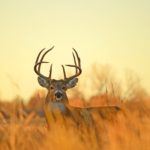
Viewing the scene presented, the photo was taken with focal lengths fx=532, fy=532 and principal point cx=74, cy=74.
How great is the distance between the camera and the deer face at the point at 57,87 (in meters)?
12.6

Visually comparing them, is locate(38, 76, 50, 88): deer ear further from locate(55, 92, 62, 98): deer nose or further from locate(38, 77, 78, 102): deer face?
locate(55, 92, 62, 98): deer nose

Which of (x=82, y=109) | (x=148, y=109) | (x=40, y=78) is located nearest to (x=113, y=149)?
(x=148, y=109)

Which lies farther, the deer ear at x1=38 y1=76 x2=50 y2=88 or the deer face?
the deer ear at x1=38 y1=76 x2=50 y2=88

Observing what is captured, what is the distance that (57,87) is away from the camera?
12.9 m

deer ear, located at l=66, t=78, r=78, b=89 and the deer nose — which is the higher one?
deer ear, located at l=66, t=78, r=78, b=89

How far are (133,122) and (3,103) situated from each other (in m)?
1.33

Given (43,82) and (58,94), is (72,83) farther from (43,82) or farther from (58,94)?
(58,94)

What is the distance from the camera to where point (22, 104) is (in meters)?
4.74

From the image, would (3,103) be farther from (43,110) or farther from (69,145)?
(43,110)

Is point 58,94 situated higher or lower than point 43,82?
lower

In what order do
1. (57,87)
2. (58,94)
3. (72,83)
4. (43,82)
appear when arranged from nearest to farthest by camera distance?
(58,94) → (57,87) → (43,82) → (72,83)

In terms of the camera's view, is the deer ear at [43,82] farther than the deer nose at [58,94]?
Yes

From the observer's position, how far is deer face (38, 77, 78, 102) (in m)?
12.6

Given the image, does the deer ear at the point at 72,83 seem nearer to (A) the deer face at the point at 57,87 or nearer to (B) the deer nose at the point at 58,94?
(A) the deer face at the point at 57,87
